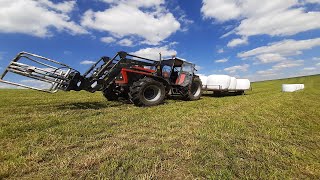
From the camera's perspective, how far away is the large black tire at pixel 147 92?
10992 millimetres

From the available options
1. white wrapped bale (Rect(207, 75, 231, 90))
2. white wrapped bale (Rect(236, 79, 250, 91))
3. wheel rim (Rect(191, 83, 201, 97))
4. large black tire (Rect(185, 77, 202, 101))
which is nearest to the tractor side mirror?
large black tire (Rect(185, 77, 202, 101))

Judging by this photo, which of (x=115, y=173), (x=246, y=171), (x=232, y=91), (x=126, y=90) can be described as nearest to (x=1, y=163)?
(x=115, y=173)

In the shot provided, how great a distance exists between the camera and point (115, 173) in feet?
12.8

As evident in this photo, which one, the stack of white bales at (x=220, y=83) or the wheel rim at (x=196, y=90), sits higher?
the stack of white bales at (x=220, y=83)

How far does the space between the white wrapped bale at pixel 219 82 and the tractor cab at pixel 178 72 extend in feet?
19.2

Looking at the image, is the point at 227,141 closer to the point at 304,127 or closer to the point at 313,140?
the point at 313,140

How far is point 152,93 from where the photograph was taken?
12.1 meters

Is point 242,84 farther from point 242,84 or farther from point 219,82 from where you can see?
point 219,82

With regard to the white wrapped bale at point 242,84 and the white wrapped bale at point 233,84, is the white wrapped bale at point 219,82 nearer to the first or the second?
the white wrapped bale at point 233,84

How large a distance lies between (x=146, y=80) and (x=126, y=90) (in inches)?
62.4

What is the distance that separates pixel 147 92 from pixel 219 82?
10031 mm

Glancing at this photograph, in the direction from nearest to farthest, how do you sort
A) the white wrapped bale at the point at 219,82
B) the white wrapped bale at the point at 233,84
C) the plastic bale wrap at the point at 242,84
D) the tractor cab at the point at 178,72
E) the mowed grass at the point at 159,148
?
1. the mowed grass at the point at 159,148
2. the tractor cab at the point at 178,72
3. the white wrapped bale at the point at 219,82
4. the white wrapped bale at the point at 233,84
5. the plastic bale wrap at the point at 242,84

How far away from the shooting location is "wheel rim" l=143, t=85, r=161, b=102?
11.8 m

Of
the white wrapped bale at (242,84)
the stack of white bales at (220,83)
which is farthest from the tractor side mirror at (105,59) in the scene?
the white wrapped bale at (242,84)
